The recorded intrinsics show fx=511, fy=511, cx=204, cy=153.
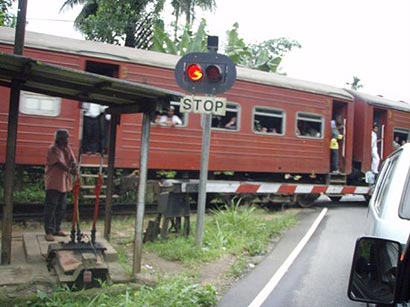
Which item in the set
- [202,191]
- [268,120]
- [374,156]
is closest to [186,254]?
[202,191]

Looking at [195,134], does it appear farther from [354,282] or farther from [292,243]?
[354,282]

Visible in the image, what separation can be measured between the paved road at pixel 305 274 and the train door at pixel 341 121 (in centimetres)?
369

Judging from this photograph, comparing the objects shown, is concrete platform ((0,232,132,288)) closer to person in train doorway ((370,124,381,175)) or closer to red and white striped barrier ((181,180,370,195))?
red and white striped barrier ((181,180,370,195))

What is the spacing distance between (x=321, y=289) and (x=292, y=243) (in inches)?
107

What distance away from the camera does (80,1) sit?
2344 centimetres

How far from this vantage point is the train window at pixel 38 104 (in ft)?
30.7

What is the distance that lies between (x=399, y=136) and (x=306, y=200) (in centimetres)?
423

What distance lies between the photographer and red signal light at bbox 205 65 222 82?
7.57 meters

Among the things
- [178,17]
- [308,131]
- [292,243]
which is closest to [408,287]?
[292,243]

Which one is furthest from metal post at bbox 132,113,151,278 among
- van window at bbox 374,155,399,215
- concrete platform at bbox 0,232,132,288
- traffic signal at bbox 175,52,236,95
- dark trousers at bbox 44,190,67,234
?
van window at bbox 374,155,399,215

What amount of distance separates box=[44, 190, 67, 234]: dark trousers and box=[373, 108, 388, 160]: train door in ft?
33.5

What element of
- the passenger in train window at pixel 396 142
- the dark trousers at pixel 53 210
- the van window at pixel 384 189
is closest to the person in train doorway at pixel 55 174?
the dark trousers at pixel 53 210

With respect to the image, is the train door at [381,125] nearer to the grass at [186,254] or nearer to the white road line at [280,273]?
the grass at [186,254]

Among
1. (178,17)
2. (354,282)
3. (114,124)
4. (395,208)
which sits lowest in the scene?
(354,282)
